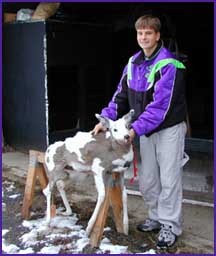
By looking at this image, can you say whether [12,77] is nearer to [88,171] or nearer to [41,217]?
[41,217]

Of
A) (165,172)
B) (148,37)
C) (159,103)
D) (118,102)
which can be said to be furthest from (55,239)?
(148,37)

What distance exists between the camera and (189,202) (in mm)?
4332

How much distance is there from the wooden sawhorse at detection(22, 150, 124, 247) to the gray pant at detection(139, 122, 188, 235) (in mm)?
214

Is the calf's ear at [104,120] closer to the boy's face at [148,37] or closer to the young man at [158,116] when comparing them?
the young man at [158,116]

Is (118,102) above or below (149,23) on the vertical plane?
below

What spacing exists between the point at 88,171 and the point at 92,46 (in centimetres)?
365

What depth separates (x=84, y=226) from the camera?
12.3 ft

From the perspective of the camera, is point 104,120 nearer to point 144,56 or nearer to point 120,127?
point 120,127

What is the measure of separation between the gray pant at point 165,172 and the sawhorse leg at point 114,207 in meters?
0.20

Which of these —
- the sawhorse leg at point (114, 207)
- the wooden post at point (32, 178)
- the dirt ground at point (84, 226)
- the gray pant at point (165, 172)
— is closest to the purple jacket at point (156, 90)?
the gray pant at point (165, 172)

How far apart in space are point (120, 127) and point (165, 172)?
479mm

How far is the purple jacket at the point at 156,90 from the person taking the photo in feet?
10.2

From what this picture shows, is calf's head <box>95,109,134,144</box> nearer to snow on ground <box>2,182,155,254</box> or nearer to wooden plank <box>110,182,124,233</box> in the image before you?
wooden plank <box>110,182,124,233</box>

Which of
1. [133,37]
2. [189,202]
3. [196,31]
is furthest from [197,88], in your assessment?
[189,202]
